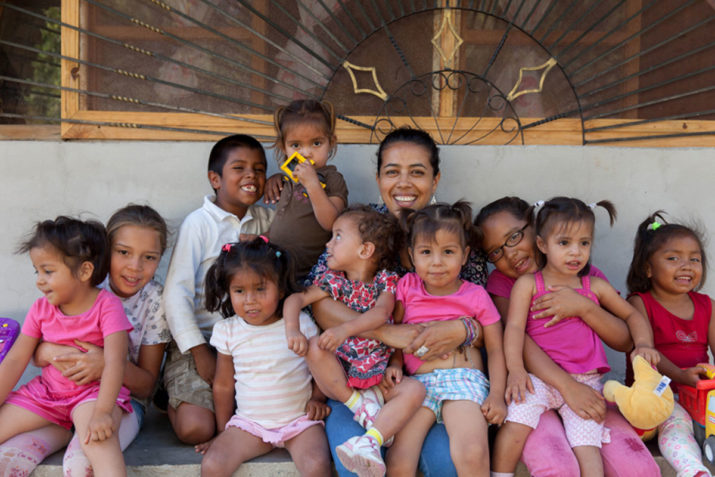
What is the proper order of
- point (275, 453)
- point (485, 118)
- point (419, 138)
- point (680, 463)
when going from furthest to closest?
point (485, 118) → point (419, 138) → point (275, 453) → point (680, 463)

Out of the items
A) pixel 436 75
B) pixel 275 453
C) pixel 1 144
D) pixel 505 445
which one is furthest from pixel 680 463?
pixel 1 144

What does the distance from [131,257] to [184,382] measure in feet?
1.93

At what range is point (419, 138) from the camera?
283 cm

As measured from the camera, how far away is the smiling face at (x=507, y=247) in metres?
2.62

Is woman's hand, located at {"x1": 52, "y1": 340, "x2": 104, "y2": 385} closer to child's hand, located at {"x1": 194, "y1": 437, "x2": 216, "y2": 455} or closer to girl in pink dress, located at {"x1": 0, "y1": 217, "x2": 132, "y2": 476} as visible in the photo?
girl in pink dress, located at {"x1": 0, "y1": 217, "x2": 132, "y2": 476}

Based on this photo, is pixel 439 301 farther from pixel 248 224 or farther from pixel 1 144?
pixel 1 144

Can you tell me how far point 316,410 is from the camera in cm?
238

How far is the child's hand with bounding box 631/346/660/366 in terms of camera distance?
2.24m

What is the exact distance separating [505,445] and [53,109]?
321 centimetres

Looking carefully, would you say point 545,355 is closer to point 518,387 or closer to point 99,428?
point 518,387

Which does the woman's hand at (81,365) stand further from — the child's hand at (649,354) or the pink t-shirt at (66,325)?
the child's hand at (649,354)

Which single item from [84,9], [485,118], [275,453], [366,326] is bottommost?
[275,453]

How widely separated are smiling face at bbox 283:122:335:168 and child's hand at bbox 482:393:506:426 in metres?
1.34

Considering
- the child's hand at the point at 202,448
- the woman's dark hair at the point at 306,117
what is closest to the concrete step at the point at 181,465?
the child's hand at the point at 202,448
